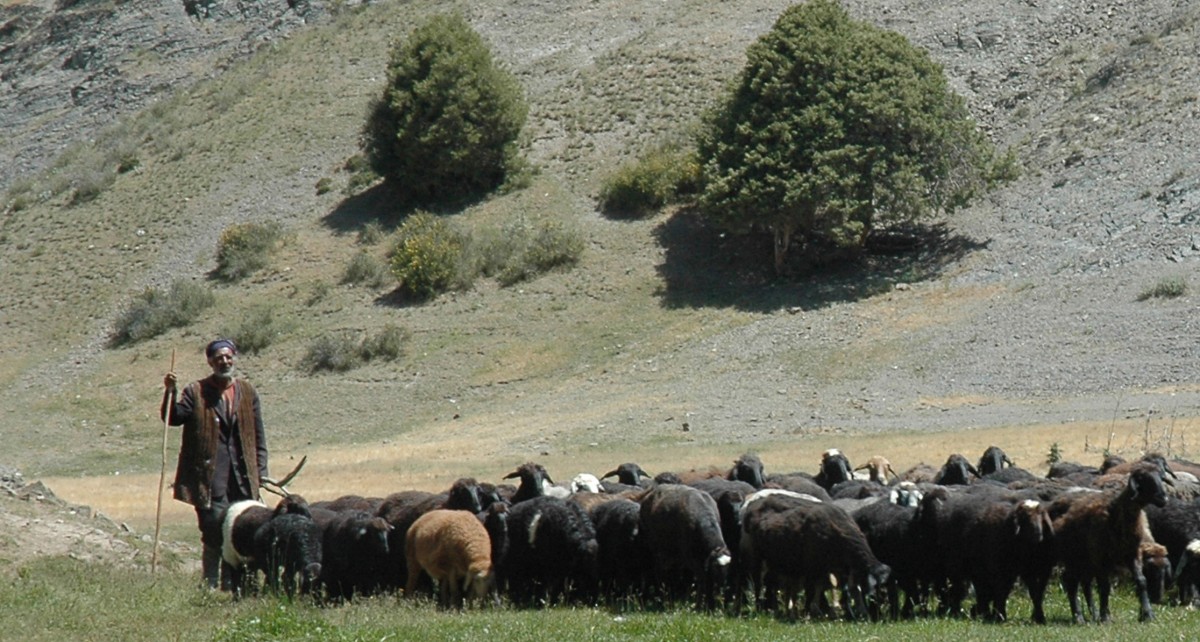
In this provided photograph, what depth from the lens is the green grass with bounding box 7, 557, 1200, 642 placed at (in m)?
11.0

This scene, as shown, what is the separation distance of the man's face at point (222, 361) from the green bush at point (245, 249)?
4476 centimetres

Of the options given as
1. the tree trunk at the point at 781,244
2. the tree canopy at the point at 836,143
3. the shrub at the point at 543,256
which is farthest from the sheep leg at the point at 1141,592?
the shrub at the point at 543,256

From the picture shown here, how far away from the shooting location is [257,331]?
168ft

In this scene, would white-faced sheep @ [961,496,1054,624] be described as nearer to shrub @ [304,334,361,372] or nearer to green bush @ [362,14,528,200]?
shrub @ [304,334,361,372]

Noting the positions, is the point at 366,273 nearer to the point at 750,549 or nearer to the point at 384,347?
the point at 384,347

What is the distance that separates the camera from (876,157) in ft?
158

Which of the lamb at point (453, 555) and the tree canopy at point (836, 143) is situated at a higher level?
the tree canopy at point (836, 143)

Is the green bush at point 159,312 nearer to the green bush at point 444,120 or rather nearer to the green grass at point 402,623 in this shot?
the green bush at point 444,120

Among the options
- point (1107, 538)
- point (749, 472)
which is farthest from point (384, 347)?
point (1107, 538)

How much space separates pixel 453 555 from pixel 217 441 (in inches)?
97.8

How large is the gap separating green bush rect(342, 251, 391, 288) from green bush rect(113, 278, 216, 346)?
5129 mm

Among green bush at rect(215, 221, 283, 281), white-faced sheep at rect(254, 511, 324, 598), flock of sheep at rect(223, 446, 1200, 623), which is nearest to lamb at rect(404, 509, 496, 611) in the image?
flock of sheep at rect(223, 446, 1200, 623)

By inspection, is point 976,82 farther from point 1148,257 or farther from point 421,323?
point 421,323

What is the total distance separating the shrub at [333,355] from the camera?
1914 inches
